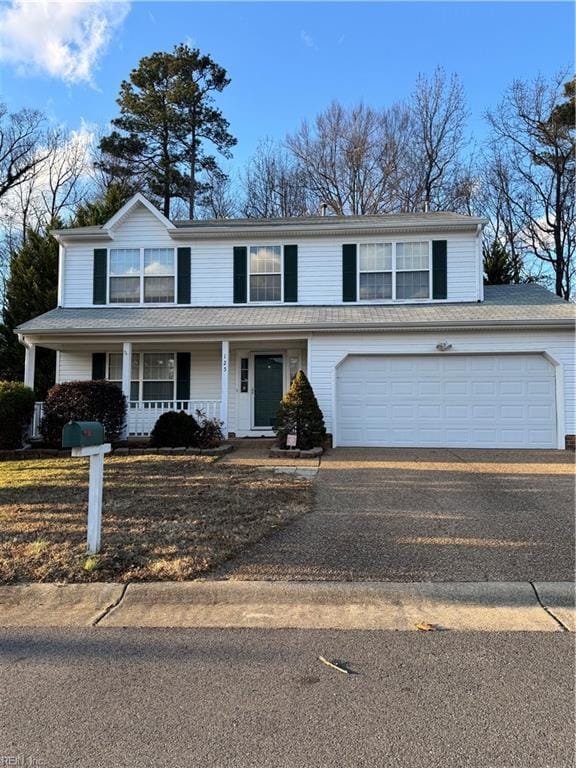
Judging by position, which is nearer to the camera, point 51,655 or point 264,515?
point 51,655

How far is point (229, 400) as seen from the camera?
1440 centimetres

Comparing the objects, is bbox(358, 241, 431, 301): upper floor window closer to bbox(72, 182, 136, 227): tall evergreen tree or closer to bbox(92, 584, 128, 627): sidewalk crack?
bbox(92, 584, 128, 627): sidewalk crack

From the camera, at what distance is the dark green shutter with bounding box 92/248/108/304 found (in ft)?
48.2

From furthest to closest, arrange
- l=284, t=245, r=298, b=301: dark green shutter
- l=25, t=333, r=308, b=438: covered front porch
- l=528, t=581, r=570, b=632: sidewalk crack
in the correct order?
l=284, t=245, r=298, b=301: dark green shutter, l=25, t=333, r=308, b=438: covered front porch, l=528, t=581, r=570, b=632: sidewalk crack

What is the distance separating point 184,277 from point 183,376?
2.71 metres

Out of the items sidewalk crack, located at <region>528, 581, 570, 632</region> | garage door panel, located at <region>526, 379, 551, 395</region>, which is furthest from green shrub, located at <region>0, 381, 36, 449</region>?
garage door panel, located at <region>526, 379, 551, 395</region>

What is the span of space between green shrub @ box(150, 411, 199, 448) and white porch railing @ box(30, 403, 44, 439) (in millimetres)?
3025

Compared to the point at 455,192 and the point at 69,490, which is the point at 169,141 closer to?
the point at 455,192

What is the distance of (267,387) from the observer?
1440 cm

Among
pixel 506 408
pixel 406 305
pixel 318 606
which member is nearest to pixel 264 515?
pixel 318 606

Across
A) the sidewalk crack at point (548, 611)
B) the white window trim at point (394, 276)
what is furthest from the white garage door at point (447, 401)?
the sidewalk crack at point (548, 611)

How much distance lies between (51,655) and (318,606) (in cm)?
184

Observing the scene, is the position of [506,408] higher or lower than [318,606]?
higher

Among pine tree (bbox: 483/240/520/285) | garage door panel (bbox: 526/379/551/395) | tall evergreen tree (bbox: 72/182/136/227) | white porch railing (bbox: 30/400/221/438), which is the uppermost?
tall evergreen tree (bbox: 72/182/136/227)
